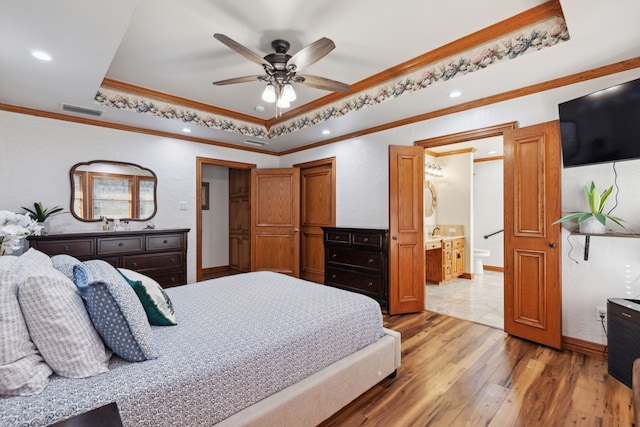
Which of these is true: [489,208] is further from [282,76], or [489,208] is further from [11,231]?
[11,231]

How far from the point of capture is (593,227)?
2.34 metres

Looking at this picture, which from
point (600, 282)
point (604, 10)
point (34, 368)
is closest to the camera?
point (34, 368)

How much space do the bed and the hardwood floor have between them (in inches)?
6.5

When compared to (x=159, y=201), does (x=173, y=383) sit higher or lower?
lower

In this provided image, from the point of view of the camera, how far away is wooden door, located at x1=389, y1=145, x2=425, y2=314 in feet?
11.4

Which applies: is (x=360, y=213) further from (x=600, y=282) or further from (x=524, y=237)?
(x=600, y=282)

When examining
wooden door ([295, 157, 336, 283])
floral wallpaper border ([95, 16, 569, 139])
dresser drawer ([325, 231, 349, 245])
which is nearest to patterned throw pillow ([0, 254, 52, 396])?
floral wallpaper border ([95, 16, 569, 139])

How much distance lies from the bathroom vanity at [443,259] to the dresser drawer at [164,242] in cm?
367

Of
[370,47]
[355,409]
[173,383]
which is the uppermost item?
[370,47]

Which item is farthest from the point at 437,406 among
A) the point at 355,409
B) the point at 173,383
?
the point at 173,383

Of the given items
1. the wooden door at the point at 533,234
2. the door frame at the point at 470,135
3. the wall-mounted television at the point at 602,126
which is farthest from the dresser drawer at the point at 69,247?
the wall-mounted television at the point at 602,126

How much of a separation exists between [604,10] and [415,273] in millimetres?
2723

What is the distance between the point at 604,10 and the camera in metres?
1.73

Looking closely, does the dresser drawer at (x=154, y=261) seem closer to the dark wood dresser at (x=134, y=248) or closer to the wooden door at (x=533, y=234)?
the dark wood dresser at (x=134, y=248)
